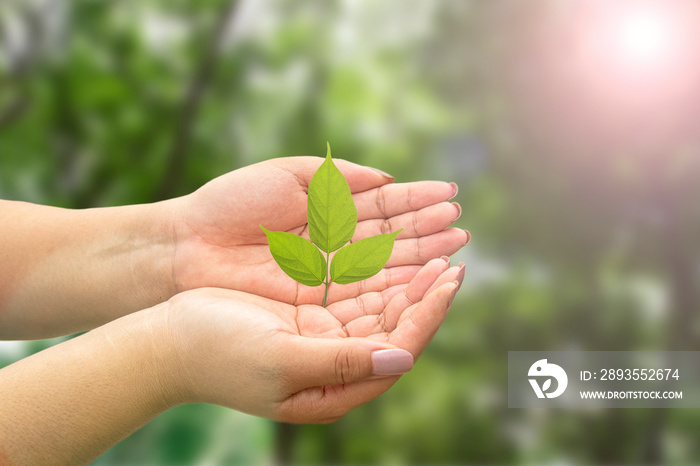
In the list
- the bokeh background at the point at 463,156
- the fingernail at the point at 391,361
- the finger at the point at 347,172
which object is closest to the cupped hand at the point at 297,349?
the fingernail at the point at 391,361

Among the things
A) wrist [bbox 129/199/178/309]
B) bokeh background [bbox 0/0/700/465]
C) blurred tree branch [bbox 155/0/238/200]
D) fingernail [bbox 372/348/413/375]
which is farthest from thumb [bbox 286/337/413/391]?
blurred tree branch [bbox 155/0/238/200]

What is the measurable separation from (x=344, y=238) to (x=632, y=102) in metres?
0.59

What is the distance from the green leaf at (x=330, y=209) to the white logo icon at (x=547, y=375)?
19.4 inches

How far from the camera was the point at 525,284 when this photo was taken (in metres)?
0.87

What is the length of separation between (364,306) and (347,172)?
131 mm

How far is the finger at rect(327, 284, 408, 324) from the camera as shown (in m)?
0.51

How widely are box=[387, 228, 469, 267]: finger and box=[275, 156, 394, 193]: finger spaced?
69 millimetres

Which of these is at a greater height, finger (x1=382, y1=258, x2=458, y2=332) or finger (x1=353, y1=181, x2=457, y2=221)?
finger (x1=353, y1=181, x2=457, y2=221)

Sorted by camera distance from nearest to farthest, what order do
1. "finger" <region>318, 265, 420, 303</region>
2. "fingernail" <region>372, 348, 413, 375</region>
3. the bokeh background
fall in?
"fingernail" <region>372, 348, 413, 375</region>
"finger" <region>318, 265, 420, 303</region>
the bokeh background

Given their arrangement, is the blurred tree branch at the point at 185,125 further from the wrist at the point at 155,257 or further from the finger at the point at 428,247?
the finger at the point at 428,247

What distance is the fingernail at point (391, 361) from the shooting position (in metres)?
0.41

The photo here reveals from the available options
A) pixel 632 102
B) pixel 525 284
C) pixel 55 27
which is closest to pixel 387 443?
pixel 525 284

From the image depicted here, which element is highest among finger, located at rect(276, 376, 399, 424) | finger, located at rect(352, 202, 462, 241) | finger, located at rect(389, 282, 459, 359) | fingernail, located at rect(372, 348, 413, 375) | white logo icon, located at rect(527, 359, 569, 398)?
finger, located at rect(352, 202, 462, 241)

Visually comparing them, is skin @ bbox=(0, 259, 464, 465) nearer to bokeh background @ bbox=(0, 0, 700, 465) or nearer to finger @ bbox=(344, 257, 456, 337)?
finger @ bbox=(344, 257, 456, 337)
